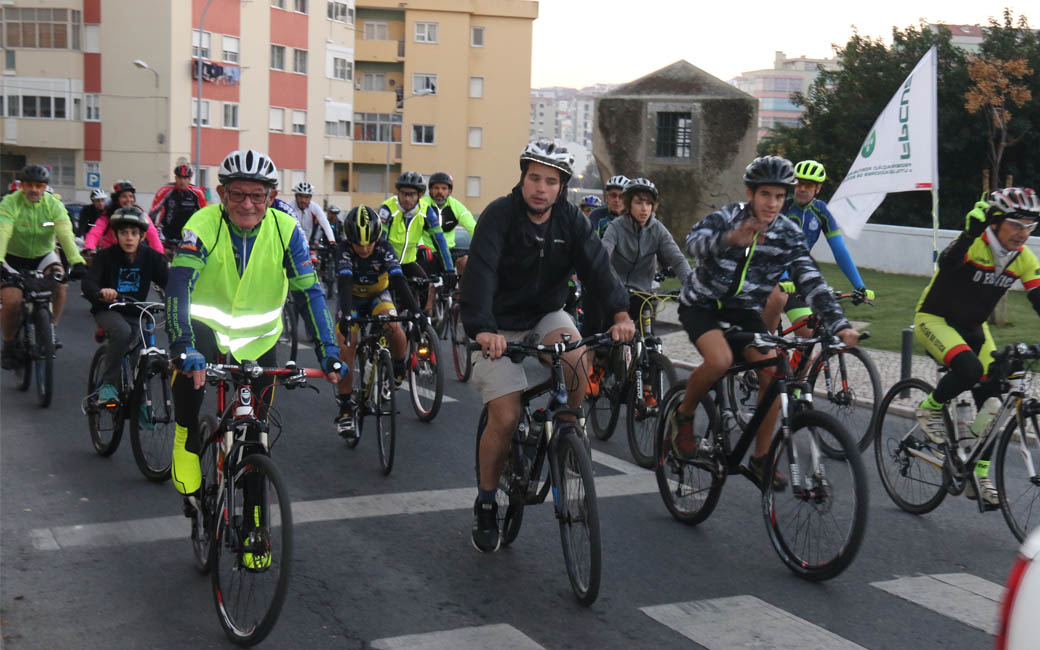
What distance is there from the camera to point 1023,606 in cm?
270

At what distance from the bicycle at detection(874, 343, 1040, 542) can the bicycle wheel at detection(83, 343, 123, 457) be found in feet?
17.0

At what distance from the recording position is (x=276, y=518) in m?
4.71

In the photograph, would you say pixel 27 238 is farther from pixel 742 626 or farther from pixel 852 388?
pixel 742 626

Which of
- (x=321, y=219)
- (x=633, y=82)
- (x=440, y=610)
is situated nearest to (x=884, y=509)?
(x=440, y=610)

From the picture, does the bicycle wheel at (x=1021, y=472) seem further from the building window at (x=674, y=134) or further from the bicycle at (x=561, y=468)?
the building window at (x=674, y=134)

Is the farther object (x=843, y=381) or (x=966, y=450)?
(x=843, y=381)

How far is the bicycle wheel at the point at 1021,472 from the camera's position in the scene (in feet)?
21.0

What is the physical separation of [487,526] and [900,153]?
24.8 feet

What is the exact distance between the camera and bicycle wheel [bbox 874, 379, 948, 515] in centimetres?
711

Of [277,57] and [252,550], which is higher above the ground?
[277,57]

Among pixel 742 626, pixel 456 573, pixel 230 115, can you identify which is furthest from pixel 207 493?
pixel 230 115

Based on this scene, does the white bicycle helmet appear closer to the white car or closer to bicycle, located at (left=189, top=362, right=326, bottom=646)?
bicycle, located at (left=189, top=362, right=326, bottom=646)

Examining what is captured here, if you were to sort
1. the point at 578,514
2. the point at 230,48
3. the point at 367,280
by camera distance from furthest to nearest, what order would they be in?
the point at 230,48
the point at 367,280
the point at 578,514

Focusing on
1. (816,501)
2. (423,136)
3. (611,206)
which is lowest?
(816,501)
